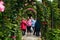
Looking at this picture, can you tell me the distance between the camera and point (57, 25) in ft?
27.7

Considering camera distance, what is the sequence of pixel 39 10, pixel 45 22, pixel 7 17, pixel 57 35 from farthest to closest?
pixel 39 10, pixel 45 22, pixel 57 35, pixel 7 17

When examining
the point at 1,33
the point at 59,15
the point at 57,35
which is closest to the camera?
the point at 1,33

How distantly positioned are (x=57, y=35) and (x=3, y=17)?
13.8 feet

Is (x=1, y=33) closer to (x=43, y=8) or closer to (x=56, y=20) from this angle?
(x=56, y=20)

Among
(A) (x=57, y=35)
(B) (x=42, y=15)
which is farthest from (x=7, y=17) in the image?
(B) (x=42, y=15)

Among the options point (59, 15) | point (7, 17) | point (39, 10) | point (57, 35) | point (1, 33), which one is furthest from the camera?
point (39, 10)

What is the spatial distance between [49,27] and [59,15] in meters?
0.54

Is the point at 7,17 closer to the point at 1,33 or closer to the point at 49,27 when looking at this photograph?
the point at 1,33

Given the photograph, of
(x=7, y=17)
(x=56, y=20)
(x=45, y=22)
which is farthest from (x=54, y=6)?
(x=7, y=17)

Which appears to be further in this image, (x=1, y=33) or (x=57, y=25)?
(x=57, y=25)

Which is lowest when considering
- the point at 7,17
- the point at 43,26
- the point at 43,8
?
the point at 43,26

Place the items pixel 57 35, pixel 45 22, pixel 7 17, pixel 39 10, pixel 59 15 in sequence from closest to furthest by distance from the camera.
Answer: pixel 7 17, pixel 57 35, pixel 59 15, pixel 45 22, pixel 39 10

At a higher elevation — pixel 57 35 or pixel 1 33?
pixel 1 33

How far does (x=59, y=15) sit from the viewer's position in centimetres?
864
